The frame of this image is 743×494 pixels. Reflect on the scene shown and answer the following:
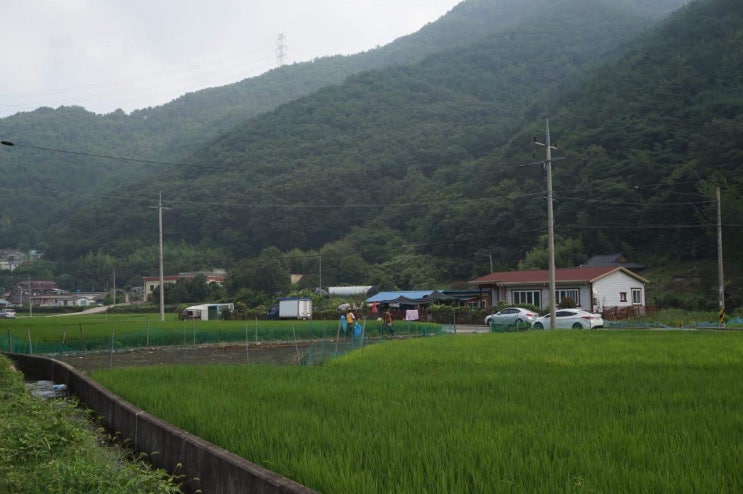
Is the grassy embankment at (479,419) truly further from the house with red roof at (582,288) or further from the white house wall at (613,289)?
the white house wall at (613,289)

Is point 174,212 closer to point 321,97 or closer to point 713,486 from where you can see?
point 321,97

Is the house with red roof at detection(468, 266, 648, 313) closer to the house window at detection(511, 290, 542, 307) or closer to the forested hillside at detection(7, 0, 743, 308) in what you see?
the house window at detection(511, 290, 542, 307)

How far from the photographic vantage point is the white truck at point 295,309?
57500 millimetres

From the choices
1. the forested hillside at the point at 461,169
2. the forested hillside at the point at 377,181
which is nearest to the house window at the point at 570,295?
the forested hillside at the point at 461,169

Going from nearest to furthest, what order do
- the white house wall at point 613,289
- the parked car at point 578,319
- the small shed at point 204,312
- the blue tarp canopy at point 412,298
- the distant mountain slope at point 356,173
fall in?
1. the parked car at point 578,319
2. the white house wall at point 613,289
3. the blue tarp canopy at point 412,298
4. the small shed at point 204,312
5. the distant mountain slope at point 356,173

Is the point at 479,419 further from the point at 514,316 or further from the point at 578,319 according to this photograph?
the point at 514,316

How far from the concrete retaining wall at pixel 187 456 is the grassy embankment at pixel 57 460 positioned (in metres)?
0.27

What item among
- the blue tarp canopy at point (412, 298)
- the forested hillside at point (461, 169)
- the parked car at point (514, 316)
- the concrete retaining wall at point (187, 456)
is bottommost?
the parked car at point (514, 316)

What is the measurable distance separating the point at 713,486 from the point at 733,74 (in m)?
82.6

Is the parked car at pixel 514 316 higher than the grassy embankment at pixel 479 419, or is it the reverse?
the grassy embankment at pixel 479 419

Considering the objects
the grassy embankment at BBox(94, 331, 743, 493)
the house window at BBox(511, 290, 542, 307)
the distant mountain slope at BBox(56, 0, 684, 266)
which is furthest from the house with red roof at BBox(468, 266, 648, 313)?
the grassy embankment at BBox(94, 331, 743, 493)

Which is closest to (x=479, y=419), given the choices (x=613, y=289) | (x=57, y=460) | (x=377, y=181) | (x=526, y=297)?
(x=57, y=460)

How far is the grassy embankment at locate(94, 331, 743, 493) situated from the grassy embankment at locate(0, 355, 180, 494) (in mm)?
1041

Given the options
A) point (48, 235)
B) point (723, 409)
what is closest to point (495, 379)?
point (723, 409)
